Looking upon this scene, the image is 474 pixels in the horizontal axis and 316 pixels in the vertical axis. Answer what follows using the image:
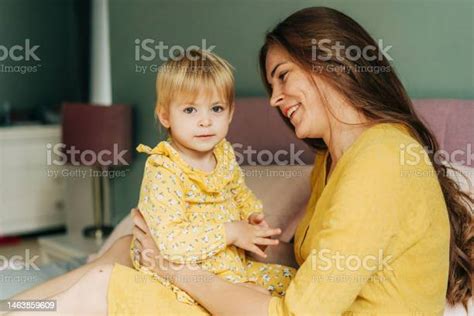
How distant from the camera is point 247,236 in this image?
1.38m

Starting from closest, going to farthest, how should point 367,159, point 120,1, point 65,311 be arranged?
point 367,159
point 65,311
point 120,1

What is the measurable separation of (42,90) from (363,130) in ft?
12.7

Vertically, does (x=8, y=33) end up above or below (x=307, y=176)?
above

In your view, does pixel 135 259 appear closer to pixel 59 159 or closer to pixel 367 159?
pixel 367 159

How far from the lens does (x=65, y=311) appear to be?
1.23 meters

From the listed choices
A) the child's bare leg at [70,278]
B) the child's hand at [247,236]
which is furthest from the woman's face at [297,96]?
the child's bare leg at [70,278]

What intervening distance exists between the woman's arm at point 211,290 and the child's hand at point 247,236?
0.11m

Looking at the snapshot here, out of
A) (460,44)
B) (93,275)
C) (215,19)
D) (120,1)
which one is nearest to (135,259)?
(93,275)

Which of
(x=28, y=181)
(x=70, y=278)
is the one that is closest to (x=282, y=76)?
(x=70, y=278)

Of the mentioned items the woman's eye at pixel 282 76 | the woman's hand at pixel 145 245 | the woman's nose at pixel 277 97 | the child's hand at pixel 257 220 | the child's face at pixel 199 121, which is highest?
the woman's eye at pixel 282 76

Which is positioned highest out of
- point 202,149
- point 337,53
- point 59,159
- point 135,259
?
point 337,53

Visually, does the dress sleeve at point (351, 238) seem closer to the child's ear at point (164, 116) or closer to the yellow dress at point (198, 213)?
the yellow dress at point (198, 213)

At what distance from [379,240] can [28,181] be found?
11.6 feet

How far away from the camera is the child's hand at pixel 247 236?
1.37m
